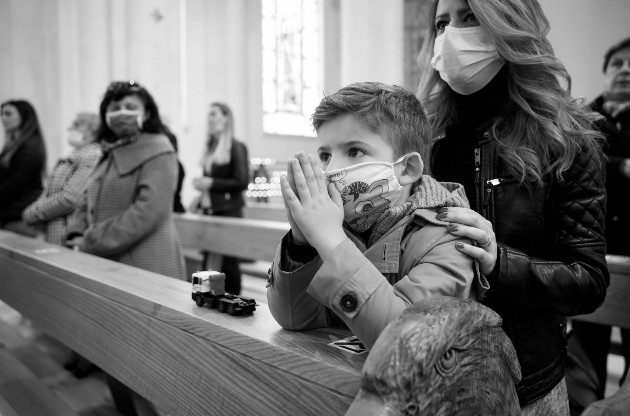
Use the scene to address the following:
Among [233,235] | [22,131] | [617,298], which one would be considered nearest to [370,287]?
[617,298]

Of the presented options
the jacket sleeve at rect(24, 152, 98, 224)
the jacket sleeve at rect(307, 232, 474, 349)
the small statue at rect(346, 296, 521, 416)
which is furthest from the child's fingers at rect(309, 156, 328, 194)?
the jacket sleeve at rect(24, 152, 98, 224)

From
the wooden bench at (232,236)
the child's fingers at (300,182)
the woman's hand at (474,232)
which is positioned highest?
the child's fingers at (300,182)

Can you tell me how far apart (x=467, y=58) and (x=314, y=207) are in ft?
2.11

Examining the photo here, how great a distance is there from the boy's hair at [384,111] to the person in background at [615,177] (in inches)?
74.4

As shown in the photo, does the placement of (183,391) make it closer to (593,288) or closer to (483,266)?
(483,266)

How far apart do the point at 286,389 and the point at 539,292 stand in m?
0.59

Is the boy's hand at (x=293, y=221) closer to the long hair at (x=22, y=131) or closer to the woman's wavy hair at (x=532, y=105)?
the woman's wavy hair at (x=532, y=105)

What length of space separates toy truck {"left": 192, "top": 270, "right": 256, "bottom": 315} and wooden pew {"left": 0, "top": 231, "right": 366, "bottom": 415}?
0.03 meters

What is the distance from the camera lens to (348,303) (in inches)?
40.3

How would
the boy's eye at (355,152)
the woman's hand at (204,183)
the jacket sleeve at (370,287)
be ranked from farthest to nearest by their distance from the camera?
1. the woman's hand at (204,183)
2. the boy's eye at (355,152)
3. the jacket sleeve at (370,287)

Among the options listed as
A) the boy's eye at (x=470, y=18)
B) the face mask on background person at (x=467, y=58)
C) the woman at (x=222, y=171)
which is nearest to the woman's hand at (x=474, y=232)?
the face mask on background person at (x=467, y=58)

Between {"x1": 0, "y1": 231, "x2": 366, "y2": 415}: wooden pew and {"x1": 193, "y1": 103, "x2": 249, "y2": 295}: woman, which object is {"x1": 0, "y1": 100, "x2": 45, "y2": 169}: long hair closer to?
{"x1": 193, "y1": 103, "x2": 249, "y2": 295}: woman

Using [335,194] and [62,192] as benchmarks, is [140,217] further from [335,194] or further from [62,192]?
[335,194]

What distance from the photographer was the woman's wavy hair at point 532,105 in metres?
1.34
